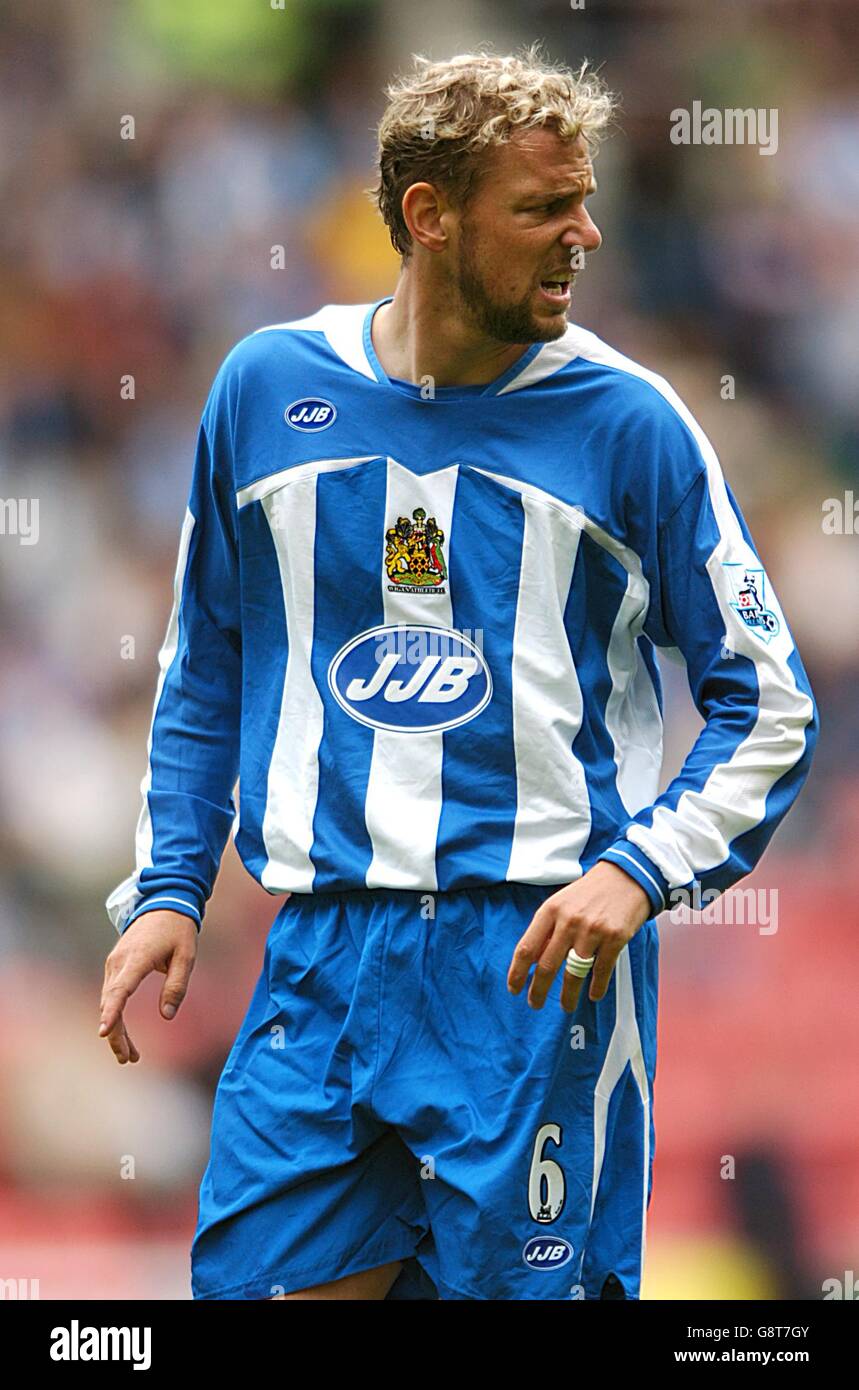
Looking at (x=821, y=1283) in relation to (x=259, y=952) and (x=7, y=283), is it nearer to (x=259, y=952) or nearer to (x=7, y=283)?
(x=259, y=952)

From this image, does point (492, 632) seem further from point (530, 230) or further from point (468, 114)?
point (468, 114)

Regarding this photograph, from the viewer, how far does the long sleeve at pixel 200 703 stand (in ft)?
8.14

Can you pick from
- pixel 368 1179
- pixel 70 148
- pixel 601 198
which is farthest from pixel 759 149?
pixel 368 1179

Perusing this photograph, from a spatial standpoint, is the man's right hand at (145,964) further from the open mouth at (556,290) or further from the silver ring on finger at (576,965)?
the open mouth at (556,290)

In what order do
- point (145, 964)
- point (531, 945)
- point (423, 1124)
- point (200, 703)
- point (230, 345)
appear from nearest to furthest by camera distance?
point (531, 945) → point (423, 1124) → point (145, 964) → point (200, 703) → point (230, 345)

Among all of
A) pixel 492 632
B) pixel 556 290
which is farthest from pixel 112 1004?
pixel 556 290

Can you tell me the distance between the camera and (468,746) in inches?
90.8

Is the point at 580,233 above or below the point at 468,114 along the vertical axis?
below

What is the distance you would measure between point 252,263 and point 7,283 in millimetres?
680

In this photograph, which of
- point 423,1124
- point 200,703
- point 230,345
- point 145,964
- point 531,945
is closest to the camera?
point 531,945

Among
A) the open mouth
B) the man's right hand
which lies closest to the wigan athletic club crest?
the open mouth

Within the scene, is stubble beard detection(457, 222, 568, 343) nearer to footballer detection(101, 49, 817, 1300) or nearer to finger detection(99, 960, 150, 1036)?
footballer detection(101, 49, 817, 1300)

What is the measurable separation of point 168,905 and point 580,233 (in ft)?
3.09

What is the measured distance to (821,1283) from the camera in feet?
14.3
